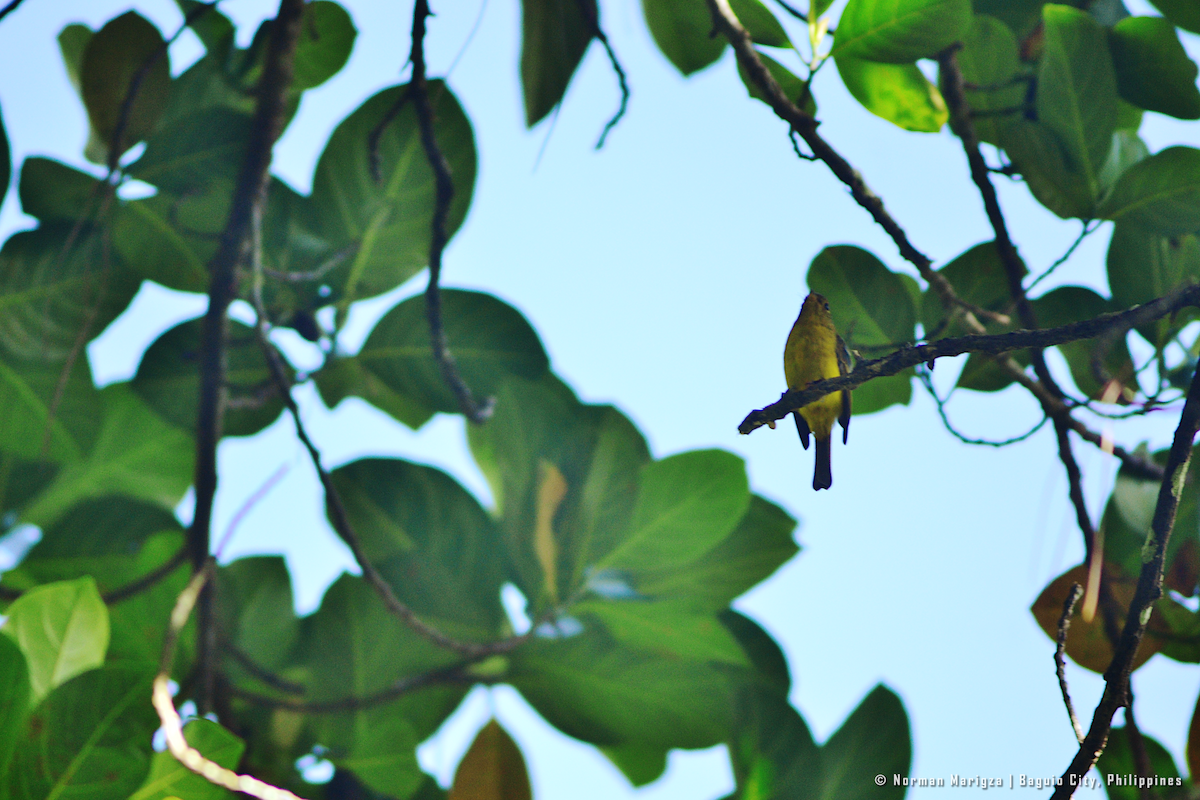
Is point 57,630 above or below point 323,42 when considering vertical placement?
below

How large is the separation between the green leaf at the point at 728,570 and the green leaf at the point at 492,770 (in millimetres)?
207

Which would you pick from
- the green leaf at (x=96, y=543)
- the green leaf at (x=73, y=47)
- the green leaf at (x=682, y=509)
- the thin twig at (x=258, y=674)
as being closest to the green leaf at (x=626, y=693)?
the green leaf at (x=682, y=509)

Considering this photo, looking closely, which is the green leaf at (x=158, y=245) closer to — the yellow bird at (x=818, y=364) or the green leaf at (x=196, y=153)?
the green leaf at (x=196, y=153)

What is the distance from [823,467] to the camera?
1.57ft

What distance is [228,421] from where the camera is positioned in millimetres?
955

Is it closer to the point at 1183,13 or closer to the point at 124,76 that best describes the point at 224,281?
the point at 124,76

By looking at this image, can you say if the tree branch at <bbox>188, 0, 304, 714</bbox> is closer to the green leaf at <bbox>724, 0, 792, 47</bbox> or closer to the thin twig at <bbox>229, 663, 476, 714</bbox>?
the thin twig at <bbox>229, 663, 476, 714</bbox>

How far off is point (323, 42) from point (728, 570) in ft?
2.38

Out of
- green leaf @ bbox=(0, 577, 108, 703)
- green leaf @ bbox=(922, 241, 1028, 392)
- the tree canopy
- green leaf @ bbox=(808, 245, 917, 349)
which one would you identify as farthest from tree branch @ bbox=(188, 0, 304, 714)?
green leaf @ bbox=(922, 241, 1028, 392)

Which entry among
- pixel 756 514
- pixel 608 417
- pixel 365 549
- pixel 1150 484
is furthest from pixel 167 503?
pixel 1150 484

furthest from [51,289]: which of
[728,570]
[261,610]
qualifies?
[728,570]

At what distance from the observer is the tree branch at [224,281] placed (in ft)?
2.53

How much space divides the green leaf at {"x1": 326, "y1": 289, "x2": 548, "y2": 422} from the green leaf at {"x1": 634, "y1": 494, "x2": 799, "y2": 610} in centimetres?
27

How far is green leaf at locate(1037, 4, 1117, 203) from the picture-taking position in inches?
26.1
